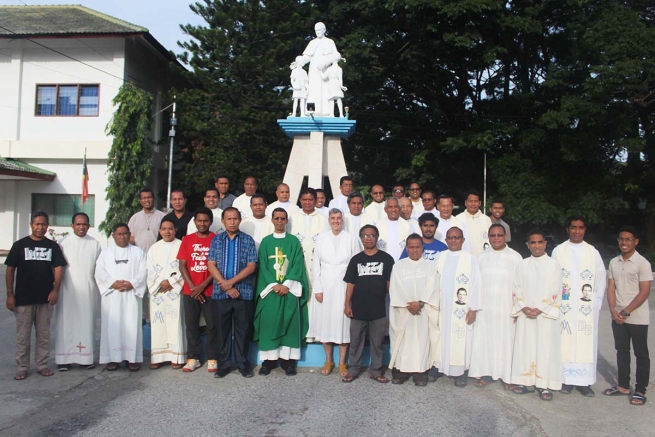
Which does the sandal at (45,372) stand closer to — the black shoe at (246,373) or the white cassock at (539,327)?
the black shoe at (246,373)

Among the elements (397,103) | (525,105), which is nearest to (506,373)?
(525,105)

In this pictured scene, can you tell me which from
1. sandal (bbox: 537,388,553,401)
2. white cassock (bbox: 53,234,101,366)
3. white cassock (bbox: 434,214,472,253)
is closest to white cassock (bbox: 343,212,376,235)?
white cassock (bbox: 434,214,472,253)

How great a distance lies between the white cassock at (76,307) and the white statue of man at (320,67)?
633 cm

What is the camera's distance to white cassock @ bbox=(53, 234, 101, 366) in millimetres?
5910

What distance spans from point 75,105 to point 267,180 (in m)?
6.95

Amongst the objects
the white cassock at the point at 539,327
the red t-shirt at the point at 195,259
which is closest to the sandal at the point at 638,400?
the white cassock at the point at 539,327

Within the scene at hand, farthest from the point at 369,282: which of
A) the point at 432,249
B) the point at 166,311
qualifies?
the point at 166,311

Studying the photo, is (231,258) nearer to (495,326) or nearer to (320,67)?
(495,326)

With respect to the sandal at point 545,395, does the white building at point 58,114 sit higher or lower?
higher

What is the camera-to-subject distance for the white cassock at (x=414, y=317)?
5539 mm

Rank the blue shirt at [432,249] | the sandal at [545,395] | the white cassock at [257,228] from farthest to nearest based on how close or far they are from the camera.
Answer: the white cassock at [257,228]
the blue shirt at [432,249]
the sandal at [545,395]

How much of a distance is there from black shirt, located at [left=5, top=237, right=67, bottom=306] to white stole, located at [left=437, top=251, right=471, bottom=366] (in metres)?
4.00

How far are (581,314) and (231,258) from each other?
352 cm

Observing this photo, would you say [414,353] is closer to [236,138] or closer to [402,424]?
[402,424]
